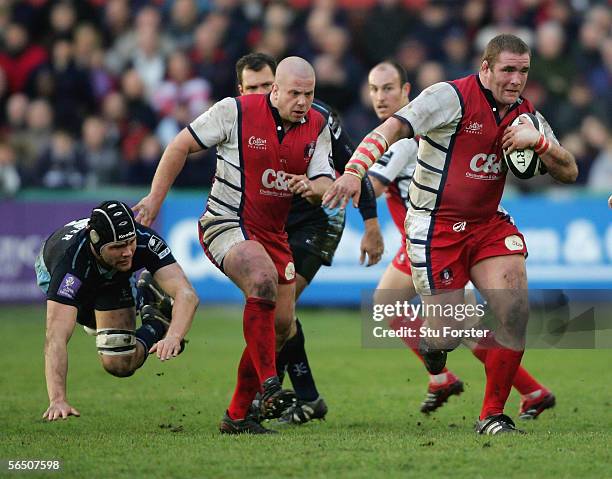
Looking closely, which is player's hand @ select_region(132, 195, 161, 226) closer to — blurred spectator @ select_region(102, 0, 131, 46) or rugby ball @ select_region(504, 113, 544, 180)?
rugby ball @ select_region(504, 113, 544, 180)

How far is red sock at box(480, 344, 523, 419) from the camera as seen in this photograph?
7.81 meters

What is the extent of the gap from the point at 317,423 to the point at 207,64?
9.87 meters

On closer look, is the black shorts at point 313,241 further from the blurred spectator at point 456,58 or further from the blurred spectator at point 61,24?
the blurred spectator at point 61,24

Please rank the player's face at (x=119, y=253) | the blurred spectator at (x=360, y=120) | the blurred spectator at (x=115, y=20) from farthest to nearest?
the blurred spectator at (x=115, y=20) < the blurred spectator at (x=360, y=120) < the player's face at (x=119, y=253)

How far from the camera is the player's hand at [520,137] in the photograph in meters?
7.59

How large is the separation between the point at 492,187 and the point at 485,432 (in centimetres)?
167

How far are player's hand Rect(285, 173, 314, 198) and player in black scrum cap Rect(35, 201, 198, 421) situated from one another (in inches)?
39.7

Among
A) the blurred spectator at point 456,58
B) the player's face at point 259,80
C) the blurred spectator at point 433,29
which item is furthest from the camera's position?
the blurred spectator at point 433,29

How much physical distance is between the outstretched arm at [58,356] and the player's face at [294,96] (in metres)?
2.00

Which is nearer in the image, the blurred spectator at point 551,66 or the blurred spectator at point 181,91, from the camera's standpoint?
the blurred spectator at point 551,66

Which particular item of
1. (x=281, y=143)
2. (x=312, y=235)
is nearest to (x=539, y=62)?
(x=312, y=235)

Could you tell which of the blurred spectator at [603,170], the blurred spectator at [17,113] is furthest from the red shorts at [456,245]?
the blurred spectator at [17,113]

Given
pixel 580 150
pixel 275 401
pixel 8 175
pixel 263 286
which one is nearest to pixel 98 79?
pixel 8 175

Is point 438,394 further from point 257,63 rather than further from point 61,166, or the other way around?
point 61,166
